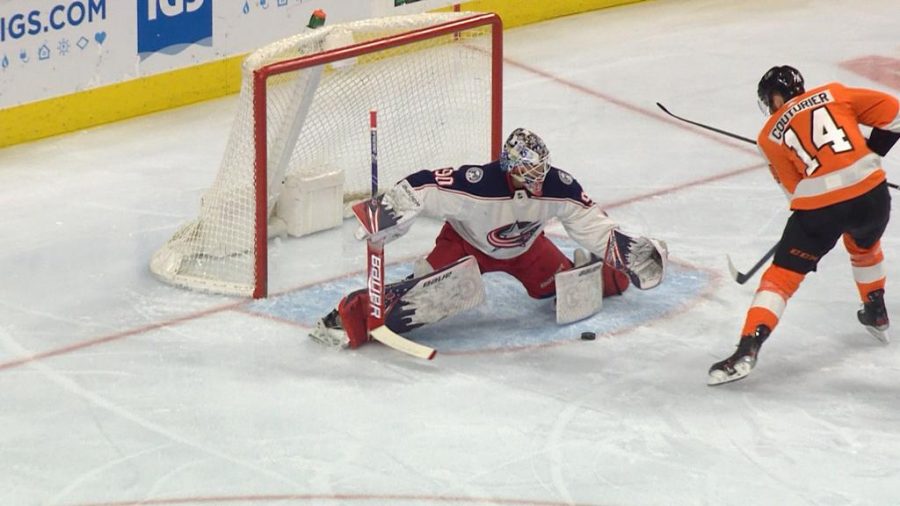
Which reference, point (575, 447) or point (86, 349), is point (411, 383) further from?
point (86, 349)

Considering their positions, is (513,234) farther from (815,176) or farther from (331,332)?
(815,176)

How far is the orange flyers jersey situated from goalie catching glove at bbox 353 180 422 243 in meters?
1.12

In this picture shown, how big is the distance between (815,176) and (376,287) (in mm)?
1384

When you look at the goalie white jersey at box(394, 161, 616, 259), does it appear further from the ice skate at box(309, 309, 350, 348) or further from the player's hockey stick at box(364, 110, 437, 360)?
the ice skate at box(309, 309, 350, 348)

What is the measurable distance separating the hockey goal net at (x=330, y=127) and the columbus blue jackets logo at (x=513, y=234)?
0.82m

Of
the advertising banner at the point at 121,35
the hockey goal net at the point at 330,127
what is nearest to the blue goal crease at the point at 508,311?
the hockey goal net at the point at 330,127

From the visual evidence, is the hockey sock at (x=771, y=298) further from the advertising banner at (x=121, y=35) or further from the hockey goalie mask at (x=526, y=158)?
the advertising banner at (x=121, y=35)

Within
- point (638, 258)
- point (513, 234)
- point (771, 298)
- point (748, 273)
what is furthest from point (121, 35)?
point (771, 298)

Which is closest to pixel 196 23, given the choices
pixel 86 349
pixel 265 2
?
pixel 265 2

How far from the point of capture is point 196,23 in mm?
7480

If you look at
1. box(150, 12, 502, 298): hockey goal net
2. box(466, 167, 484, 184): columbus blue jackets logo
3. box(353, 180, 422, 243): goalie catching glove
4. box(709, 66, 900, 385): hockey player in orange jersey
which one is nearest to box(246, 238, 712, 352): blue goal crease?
box(150, 12, 502, 298): hockey goal net

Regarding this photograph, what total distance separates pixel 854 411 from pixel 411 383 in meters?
1.32

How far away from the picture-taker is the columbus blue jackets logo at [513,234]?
5.68 m

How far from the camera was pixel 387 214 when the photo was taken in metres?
5.45
